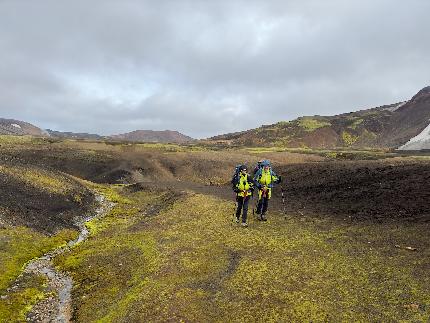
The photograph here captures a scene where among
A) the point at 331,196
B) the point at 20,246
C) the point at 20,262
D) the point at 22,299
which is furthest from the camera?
the point at 331,196

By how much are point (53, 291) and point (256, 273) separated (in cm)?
1223

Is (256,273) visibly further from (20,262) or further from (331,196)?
(331,196)

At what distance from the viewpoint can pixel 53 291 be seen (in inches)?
1015

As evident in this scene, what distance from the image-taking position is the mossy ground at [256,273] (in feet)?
63.1

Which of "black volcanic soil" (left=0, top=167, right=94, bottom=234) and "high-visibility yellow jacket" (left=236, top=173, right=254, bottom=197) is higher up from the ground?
"high-visibility yellow jacket" (left=236, top=173, right=254, bottom=197)

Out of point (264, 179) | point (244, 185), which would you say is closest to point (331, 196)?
point (264, 179)

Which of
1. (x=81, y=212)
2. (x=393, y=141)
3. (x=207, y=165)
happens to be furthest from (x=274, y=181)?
(x=393, y=141)

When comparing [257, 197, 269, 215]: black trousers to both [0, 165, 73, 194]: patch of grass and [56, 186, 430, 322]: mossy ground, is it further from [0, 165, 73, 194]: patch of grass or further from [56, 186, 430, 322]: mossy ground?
[0, 165, 73, 194]: patch of grass

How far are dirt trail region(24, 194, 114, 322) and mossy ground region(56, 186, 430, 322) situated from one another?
2.20 feet

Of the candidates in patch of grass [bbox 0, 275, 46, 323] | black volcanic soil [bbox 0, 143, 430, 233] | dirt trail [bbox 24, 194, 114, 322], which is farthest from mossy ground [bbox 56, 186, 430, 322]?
black volcanic soil [bbox 0, 143, 430, 233]

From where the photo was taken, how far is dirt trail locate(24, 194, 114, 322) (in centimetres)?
2205

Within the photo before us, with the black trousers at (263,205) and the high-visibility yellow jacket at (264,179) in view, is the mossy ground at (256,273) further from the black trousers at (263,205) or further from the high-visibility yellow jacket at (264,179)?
the high-visibility yellow jacket at (264,179)

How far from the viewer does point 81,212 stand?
52312 millimetres

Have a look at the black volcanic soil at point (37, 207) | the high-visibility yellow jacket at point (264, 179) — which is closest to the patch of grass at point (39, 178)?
the black volcanic soil at point (37, 207)
